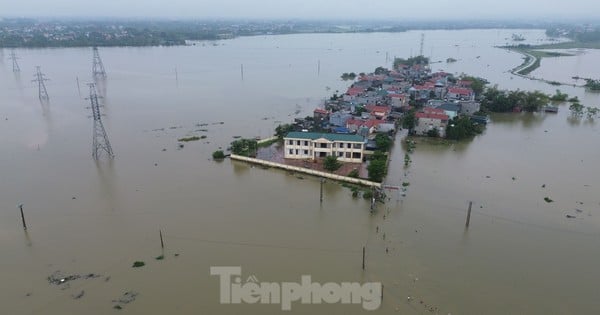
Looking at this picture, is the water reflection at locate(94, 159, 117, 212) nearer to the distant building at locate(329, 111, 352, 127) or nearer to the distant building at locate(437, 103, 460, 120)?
the distant building at locate(329, 111, 352, 127)

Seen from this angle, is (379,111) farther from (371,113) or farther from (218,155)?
(218,155)

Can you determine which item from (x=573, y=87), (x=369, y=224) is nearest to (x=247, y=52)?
(x=573, y=87)

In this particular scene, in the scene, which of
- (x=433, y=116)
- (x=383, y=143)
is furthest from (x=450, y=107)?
(x=383, y=143)

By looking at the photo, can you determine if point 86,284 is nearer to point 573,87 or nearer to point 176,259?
point 176,259

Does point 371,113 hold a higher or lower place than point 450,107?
lower

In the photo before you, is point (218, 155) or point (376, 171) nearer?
point (376, 171)

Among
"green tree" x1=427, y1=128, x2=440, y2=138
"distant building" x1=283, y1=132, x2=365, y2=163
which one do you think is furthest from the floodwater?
"distant building" x1=283, y1=132, x2=365, y2=163

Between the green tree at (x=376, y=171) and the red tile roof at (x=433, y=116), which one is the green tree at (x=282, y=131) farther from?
the red tile roof at (x=433, y=116)

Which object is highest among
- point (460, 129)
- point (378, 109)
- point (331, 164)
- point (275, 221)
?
point (378, 109)

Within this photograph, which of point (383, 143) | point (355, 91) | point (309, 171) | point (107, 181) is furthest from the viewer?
point (355, 91)
